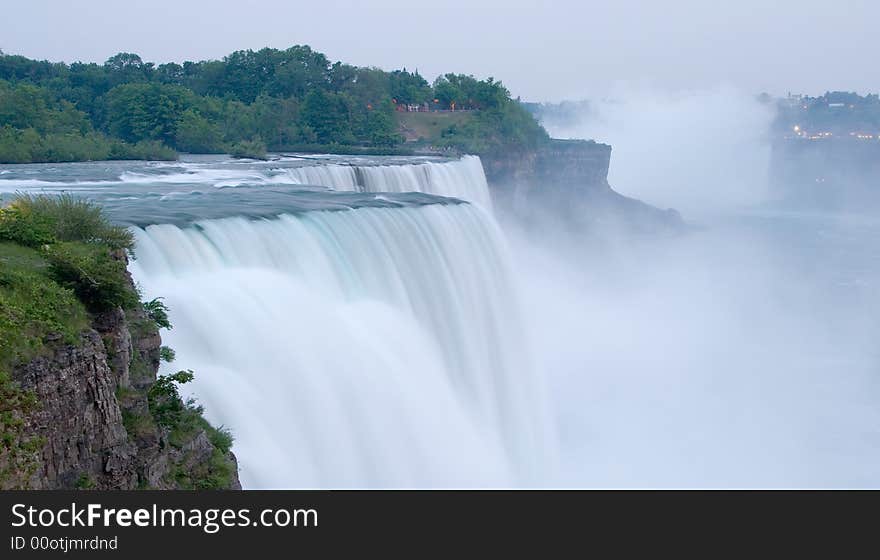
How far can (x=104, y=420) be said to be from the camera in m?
8.34

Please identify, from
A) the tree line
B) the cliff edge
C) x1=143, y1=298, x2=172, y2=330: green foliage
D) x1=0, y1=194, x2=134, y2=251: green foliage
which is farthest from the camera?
the tree line

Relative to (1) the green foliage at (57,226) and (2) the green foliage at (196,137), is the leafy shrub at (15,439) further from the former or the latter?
(2) the green foliage at (196,137)

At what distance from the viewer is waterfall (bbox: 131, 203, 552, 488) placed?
12.3 m

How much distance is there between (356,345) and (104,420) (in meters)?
6.49

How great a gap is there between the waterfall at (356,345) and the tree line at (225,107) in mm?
21648

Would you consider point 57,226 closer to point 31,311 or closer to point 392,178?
point 31,311

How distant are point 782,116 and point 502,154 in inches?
3606

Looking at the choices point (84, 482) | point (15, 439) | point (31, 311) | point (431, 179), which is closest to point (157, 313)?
point (31, 311)

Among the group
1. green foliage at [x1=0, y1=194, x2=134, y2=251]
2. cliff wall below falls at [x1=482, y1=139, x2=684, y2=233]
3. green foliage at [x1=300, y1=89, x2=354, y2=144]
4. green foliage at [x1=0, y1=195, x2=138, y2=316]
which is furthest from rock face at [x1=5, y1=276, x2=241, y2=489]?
green foliage at [x1=300, y1=89, x2=354, y2=144]

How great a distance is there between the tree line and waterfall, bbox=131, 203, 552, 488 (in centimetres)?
2165

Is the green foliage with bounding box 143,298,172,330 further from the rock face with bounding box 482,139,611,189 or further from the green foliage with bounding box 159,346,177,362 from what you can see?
the rock face with bounding box 482,139,611,189

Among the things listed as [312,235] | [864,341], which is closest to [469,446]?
[312,235]

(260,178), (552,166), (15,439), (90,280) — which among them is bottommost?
(15,439)

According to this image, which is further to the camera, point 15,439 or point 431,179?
point 431,179
